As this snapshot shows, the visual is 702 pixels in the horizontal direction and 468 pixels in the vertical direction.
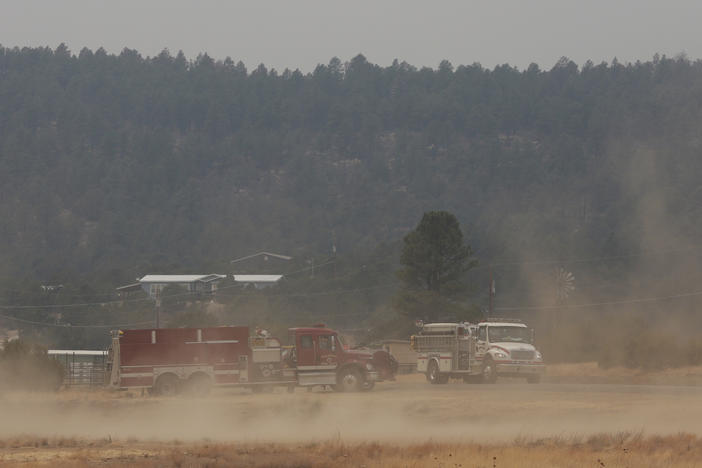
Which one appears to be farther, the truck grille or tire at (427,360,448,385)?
tire at (427,360,448,385)

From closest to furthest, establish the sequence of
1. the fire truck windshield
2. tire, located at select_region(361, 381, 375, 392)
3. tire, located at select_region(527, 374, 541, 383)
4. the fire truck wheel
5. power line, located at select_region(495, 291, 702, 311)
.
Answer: the fire truck wheel → tire, located at select_region(361, 381, 375, 392) → the fire truck windshield → tire, located at select_region(527, 374, 541, 383) → power line, located at select_region(495, 291, 702, 311)

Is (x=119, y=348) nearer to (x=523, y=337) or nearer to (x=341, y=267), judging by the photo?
(x=523, y=337)

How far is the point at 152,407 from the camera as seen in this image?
143 feet

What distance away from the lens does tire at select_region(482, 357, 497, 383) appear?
169 ft

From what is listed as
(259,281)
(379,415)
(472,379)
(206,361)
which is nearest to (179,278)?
(259,281)

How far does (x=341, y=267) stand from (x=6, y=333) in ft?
187

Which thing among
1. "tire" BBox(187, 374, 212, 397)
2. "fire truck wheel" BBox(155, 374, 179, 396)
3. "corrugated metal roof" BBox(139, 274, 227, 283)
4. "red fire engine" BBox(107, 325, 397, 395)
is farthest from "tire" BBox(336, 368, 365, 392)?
"corrugated metal roof" BBox(139, 274, 227, 283)

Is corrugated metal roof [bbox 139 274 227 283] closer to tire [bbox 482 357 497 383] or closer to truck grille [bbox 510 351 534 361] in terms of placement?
tire [bbox 482 357 497 383]

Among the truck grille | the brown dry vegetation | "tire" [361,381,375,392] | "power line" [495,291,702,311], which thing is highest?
"power line" [495,291,702,311]

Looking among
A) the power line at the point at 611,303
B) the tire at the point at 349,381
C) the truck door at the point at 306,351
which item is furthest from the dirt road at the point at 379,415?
the power line at the point at 611,303

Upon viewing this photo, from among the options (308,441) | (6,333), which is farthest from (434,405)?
(6,333)

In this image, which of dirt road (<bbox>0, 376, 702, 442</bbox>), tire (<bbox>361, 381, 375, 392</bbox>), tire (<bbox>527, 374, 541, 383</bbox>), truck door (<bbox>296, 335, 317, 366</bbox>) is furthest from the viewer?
tire (<bbox>527, 374, 541, 383</bbox>)

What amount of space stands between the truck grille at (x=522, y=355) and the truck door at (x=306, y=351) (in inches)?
356

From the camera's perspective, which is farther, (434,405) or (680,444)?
(434,405)
